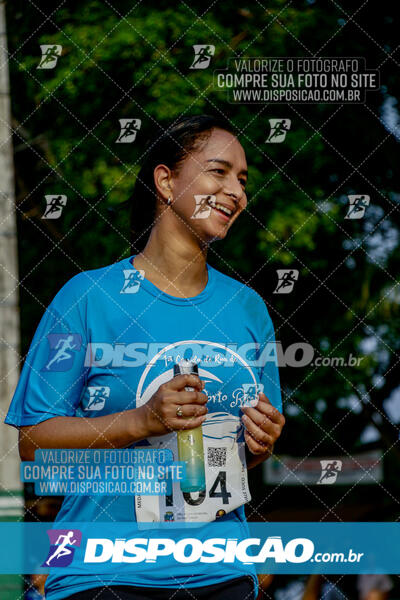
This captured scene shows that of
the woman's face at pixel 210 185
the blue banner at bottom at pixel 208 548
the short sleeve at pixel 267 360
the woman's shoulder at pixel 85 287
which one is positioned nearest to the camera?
the blue banner at bottom at pixel 208 548

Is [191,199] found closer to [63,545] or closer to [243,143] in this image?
[63,545]

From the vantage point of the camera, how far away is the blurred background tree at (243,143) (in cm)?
432

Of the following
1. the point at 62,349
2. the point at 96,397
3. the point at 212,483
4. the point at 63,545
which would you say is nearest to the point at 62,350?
the point at 62,349

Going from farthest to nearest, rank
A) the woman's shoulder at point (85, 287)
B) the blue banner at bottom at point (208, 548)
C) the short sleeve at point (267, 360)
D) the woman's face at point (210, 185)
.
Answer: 1. the woman's face at point (210, 185)
2. the short sleeve at point (267, 360)
3. the woman's shoulder at point (85, 287)
4. the blue banner at bottom at point (208, 548)

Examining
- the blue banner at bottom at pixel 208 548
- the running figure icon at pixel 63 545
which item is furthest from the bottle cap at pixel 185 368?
the running figure icon at pixel 63 545

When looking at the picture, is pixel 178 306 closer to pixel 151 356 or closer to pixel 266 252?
pixel 151 356

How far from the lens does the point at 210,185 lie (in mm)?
2748

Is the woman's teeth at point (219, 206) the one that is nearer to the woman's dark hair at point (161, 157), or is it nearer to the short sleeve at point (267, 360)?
the woman's dark hair at point (161, 157)

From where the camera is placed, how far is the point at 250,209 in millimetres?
4602

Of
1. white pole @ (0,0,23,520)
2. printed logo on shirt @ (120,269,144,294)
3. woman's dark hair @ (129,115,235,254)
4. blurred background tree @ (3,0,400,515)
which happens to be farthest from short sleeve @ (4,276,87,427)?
blurred background tree @ (3,0,400,515)

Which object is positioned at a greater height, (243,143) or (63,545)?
(243,143)

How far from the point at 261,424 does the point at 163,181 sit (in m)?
0.91

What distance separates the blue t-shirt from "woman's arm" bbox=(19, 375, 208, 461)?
37 mm

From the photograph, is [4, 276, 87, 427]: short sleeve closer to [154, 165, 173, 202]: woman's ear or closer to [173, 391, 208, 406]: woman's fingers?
[173, 391, 208, 406]: woman's fingers
